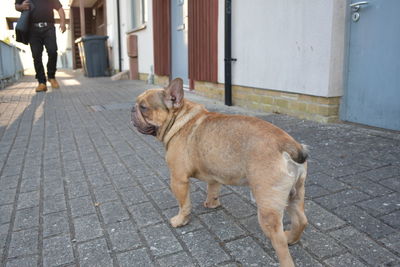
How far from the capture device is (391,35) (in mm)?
4508

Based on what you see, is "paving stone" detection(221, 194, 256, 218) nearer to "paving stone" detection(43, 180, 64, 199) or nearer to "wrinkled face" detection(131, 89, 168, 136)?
"wrinkled face" detection(131, 89, 168, 136)

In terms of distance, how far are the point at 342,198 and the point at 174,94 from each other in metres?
1.60

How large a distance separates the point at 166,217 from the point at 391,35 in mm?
3566

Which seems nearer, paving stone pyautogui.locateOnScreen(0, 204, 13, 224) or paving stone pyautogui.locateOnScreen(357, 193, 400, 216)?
paving stone pyautogui.locateOnScreen(357, 193, 400, 216)

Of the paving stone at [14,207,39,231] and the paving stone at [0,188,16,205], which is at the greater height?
the paving stone at [0,188,16,205]

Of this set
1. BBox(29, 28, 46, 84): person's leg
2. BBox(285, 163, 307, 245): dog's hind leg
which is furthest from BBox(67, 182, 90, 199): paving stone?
BBox(29, 28, 46, 84): person's leg

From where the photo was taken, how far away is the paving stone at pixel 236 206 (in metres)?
2.84

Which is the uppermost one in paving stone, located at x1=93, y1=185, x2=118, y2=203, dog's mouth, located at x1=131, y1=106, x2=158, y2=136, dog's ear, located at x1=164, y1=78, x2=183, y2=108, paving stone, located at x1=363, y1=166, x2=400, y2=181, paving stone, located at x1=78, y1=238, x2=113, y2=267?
dog's ear, located at x1=164, y1=78, x2=183, y2=108

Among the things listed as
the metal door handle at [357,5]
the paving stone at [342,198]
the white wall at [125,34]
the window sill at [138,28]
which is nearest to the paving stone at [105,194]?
the paving stone at [342,198]

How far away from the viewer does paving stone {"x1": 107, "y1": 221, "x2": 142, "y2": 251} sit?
7.96 ft

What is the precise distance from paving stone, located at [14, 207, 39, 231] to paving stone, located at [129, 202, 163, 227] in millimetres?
723

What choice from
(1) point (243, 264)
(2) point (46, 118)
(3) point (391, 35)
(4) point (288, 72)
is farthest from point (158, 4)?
(1) point (243, 264)

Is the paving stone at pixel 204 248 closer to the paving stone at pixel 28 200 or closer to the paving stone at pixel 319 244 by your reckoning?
the paving stone at pixel 319 244

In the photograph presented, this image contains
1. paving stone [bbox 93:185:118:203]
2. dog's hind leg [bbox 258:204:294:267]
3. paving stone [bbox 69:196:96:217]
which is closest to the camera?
dog's hind leg [bbox 258:204:294:267]
